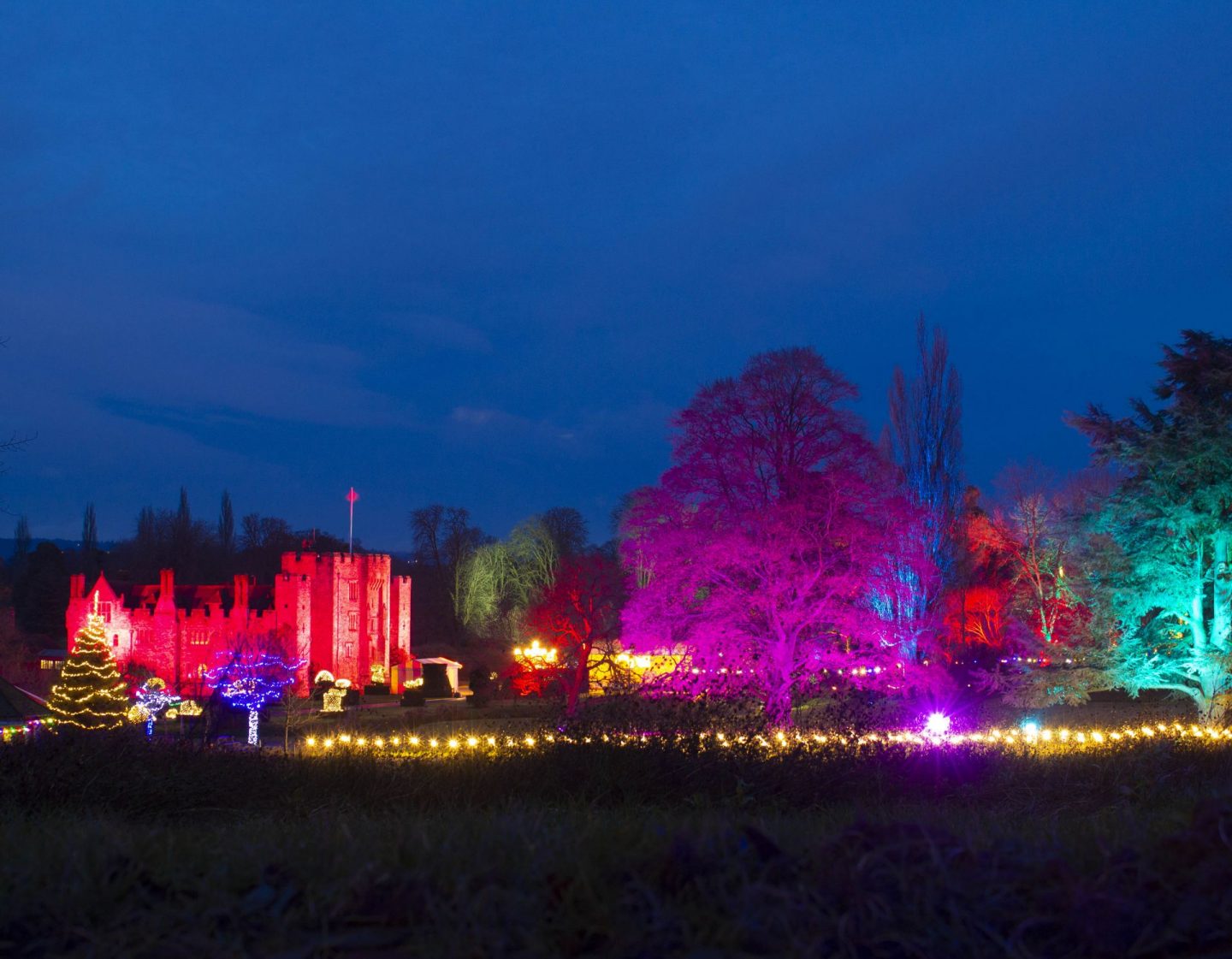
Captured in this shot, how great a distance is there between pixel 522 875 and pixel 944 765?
767 centimetres

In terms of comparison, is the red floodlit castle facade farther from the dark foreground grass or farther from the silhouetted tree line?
the dark foreground grass

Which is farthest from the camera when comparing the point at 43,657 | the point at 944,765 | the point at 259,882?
the point at 43,657

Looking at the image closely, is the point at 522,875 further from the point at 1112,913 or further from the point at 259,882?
the point at 1112,913

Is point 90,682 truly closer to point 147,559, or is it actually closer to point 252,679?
point 252,679

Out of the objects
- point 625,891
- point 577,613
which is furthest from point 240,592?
point 625,891

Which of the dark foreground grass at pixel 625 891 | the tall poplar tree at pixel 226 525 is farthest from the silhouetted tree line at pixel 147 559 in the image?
the dark foreground grass at pixel 625 891

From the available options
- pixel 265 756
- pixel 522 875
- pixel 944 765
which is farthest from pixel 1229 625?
pixel 522 875

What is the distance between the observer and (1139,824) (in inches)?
183

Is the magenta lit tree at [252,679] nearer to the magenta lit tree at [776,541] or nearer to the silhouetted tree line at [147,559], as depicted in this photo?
the magenta lit tree at [776,541]

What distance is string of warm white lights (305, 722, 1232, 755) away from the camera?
9848mm

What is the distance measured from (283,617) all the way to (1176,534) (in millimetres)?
42586

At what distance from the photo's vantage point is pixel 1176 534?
74.4ft

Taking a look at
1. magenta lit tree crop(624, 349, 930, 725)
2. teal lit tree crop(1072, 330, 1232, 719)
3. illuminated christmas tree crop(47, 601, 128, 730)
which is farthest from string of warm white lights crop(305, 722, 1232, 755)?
illuminated christmas tree crop(47, 601, 128, 730)

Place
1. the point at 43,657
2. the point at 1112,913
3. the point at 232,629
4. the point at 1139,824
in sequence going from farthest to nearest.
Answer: the point at 43,657, the point at 232,629, the point at 1139,824, the point at 1112,913
